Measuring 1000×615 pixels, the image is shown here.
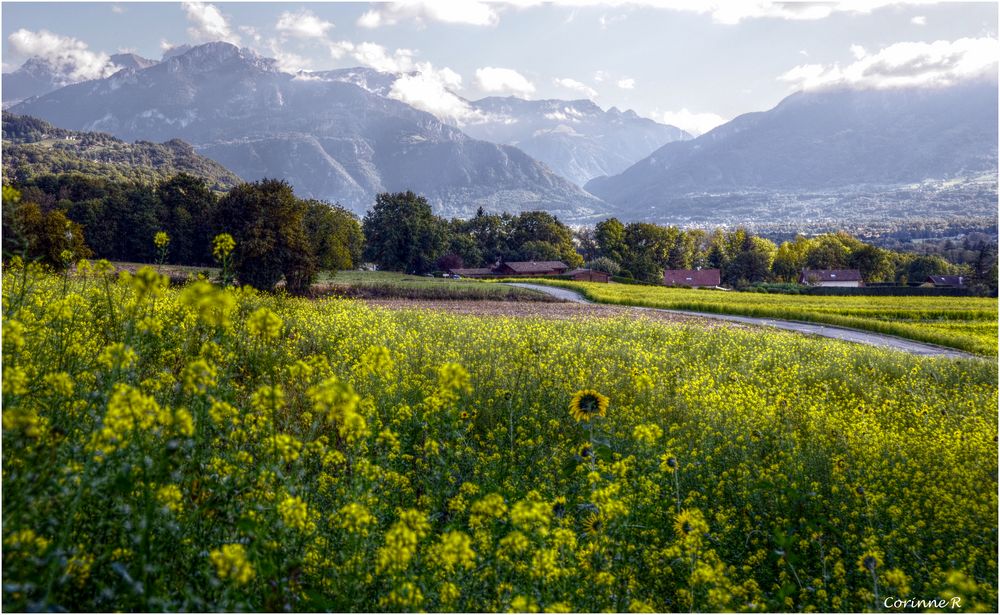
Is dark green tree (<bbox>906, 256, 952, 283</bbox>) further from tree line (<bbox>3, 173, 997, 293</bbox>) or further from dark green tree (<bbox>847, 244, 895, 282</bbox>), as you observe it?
dark green tree (<bbox>847, 244, 895, 282</bbox>)

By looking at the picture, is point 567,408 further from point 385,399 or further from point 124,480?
point 124,480

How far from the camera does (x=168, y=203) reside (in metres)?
63.3

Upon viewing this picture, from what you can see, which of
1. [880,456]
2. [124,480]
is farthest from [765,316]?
[124,480]

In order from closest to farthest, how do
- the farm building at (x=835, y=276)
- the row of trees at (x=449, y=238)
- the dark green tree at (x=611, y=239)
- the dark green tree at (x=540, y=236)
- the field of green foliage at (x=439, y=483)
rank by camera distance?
the field of green foliage at (x=439, y=483), the row of trees at (x=449, y=238), the dark green tree at (x=611, y=239), the dark green tree at (x=540, y=236), the farm building at (x=835, y=276)

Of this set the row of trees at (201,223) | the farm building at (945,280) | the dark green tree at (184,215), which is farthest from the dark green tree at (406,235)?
the farm building at (945,280)

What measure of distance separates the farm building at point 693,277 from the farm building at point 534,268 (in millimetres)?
24227

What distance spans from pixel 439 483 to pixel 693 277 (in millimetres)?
110331

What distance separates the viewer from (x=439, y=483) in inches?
234

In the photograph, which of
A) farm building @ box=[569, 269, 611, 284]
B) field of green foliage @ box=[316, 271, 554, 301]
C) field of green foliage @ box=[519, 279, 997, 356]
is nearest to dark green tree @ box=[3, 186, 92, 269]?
field of green foliage @ box=[316, 271, 554, 301]

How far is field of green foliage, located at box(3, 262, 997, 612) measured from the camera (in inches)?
135

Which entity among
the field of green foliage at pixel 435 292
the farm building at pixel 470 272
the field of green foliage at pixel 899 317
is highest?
the farm building at pixel 470 272

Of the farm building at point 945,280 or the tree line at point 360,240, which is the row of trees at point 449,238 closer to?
the tree line at point 360,240

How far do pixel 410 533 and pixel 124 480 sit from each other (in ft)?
5.58

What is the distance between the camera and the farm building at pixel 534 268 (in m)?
93.1
